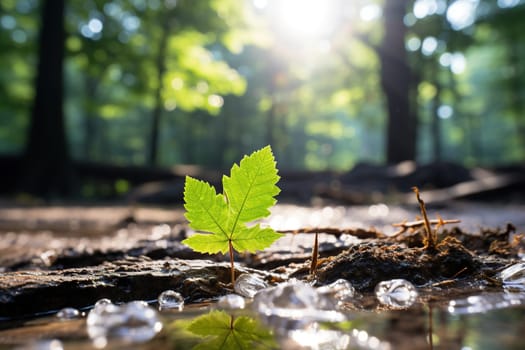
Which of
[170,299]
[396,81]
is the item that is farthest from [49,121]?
[170,299]

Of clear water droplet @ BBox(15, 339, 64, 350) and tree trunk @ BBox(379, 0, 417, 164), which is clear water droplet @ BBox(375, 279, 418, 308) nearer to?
clear water droplet @ BBox(15, 339, 64, 350)

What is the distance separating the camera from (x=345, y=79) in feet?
67.0

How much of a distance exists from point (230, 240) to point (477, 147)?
40.1 m

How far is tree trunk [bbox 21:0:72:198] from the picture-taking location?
10378 mm

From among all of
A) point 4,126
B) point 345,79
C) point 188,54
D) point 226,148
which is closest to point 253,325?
point 188,54

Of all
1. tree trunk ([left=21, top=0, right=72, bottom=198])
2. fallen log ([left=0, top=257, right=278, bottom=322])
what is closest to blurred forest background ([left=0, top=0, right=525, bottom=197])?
tree trunk ([left=21, top=0, right=72, bottom=198])

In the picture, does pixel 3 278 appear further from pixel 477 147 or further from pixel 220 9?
pixel 477 147

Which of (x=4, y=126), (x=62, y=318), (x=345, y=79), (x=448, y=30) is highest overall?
(x=448, y=30)

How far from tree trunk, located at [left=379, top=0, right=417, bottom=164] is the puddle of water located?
450 inches

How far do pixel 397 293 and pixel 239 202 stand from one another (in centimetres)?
40

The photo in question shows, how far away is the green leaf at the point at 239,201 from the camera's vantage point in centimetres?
108

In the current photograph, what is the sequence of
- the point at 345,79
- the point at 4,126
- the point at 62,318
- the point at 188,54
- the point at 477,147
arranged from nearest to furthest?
the point at 62,318 → the point at 188,54 → the point at 345,79 → the point at 4,126 → the point at 477,147

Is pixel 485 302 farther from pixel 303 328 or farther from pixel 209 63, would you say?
pixel 209 63

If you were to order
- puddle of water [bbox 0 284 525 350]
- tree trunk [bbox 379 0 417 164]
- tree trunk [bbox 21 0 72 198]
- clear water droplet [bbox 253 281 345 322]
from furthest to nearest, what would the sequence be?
tree trunk [bbox 379 0 417 164]
tree trunk [bbox 21 0 72 198]
clear water droplet [bbox 253 281 345 322]
puddle of water [bbox 0 284 525 350]
